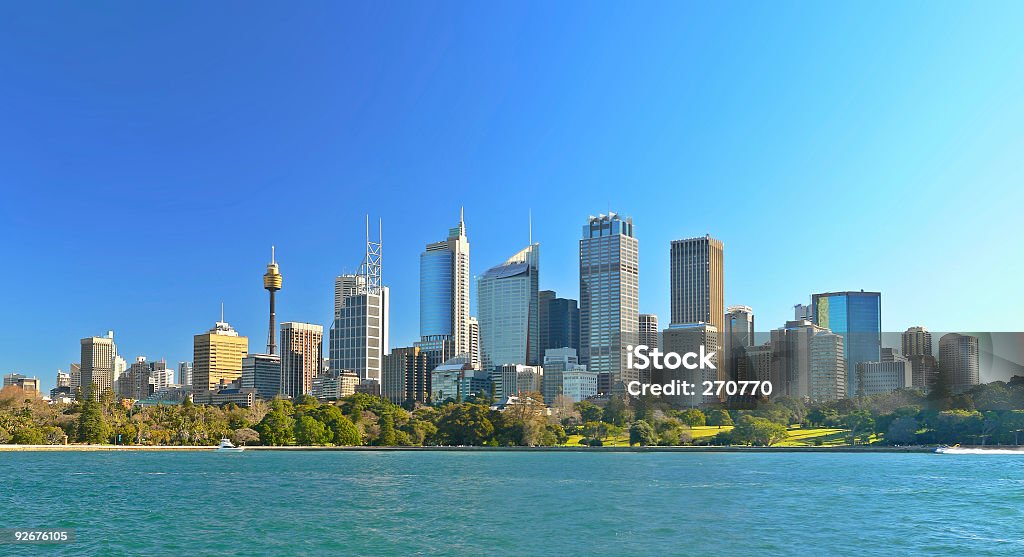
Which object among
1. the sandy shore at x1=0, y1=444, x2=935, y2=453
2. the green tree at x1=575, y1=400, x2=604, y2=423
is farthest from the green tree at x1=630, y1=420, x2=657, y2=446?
the green tree at x1=575, y1=400, x2=604, y2=423

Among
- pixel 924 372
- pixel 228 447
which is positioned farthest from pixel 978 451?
pixel 228 447

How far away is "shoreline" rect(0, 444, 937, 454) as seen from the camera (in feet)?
467

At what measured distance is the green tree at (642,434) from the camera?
15550 cm

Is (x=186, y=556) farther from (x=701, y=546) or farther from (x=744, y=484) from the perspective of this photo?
(x=744, y=484)

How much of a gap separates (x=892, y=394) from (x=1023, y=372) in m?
20.9

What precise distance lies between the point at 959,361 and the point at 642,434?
7052 centimetres

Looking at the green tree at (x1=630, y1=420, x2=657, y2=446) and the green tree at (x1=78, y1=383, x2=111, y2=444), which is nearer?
the green tree at (x1=78, y1=383, x2=111, y2=444)

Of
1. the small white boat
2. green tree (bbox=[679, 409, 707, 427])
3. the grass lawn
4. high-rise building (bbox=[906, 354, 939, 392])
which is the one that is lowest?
the small white boat

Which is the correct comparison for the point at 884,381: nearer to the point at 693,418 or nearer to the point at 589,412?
the point at 693,418

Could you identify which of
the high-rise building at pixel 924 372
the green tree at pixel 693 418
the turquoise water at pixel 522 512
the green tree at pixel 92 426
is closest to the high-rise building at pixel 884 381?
the high-rise building at pixel 924 372

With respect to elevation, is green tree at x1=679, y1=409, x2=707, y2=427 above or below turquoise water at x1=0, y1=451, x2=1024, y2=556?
below

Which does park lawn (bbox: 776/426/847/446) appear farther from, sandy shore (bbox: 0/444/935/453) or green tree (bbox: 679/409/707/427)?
green tree (bbox: 679/409/707/427)

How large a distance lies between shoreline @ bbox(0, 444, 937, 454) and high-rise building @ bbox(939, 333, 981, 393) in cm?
3025

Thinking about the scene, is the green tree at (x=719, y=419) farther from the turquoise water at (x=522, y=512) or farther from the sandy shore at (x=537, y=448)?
the turquoise water at (x=522, y=512)
